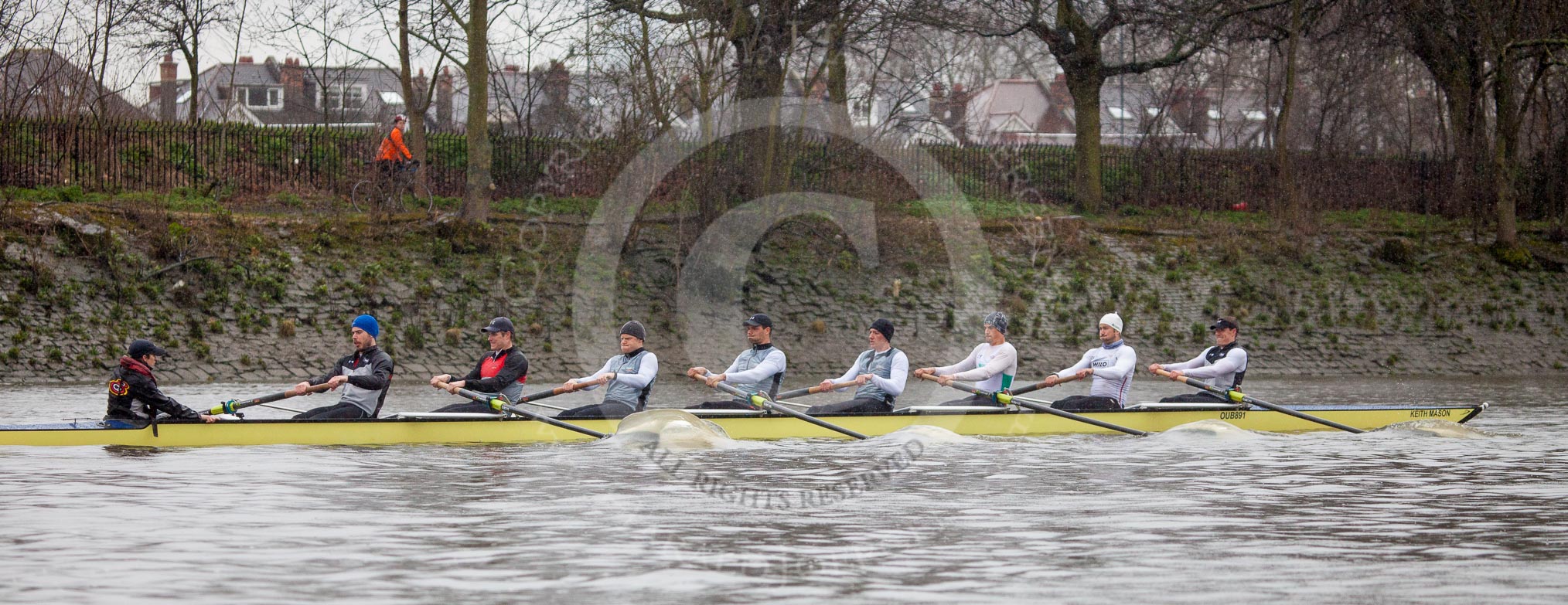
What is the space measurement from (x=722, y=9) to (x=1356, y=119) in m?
29.8

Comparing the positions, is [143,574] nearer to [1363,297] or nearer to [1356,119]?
[1363,297]

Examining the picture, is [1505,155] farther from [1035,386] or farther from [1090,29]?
[1035,386]

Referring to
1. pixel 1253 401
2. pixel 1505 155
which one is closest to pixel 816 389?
pixel 1253 401

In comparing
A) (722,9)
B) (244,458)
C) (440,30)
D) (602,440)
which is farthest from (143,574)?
(440,30)

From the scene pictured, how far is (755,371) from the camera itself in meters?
14.6

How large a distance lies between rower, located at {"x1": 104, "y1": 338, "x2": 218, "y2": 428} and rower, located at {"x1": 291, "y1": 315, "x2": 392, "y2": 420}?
3.49ft

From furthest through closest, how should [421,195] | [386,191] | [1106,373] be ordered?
[421,195]
[386,191]
[1106,373]

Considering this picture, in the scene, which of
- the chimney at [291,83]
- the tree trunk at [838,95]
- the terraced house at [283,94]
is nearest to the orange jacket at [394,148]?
the terraced house at [283,94]

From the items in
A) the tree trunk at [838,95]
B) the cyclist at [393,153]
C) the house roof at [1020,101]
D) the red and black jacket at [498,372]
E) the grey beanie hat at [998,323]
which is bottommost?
the red and black jacket at [498,372]

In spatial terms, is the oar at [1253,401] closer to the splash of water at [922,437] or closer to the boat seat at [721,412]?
the splash of water at [922,437]

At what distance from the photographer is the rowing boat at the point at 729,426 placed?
12438 mm

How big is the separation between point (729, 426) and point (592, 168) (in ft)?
52.9

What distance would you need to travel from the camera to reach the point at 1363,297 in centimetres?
2923

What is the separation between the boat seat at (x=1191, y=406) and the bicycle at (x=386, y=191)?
15626 millimetres
